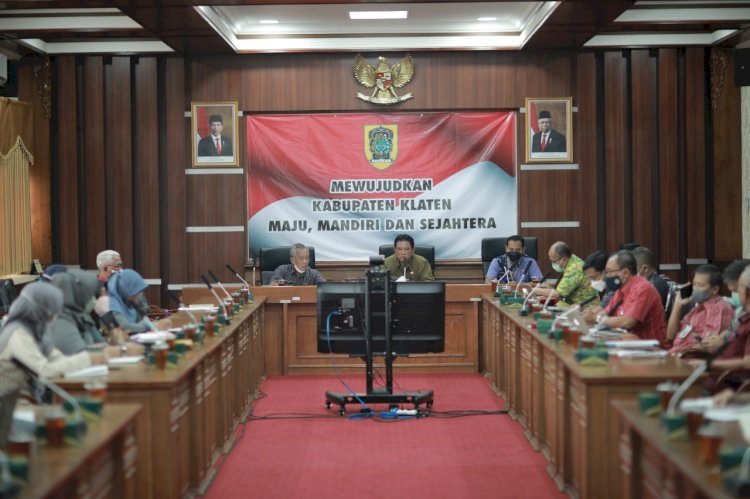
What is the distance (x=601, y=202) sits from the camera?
37.4 feet

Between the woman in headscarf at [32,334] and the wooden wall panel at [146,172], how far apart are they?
642 cm

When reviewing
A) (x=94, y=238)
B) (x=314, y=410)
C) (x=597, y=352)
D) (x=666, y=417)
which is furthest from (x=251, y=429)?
(x=94, y=238)

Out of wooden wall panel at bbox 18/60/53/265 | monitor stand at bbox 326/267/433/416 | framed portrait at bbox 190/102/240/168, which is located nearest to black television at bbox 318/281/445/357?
monitor stand at bbox 326/267/433/416

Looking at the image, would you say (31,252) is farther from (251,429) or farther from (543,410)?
(543,410)

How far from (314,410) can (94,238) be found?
465 cm

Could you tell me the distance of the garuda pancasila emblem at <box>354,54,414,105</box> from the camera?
1131 centimetres

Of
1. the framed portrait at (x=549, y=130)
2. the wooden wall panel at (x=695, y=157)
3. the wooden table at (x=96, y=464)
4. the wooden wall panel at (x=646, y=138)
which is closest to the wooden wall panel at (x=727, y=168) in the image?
the wooden wall panel at (x=695, y=157)

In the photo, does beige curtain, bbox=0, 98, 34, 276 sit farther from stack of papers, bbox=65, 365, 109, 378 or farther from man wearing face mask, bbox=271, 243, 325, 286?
stack of papers, bbox=65, 365, 109, 378

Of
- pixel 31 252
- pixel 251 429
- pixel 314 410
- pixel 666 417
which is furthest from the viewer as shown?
pixel 31 252

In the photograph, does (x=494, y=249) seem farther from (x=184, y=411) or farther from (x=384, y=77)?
(x=184, y=411)

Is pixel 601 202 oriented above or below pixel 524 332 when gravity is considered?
above

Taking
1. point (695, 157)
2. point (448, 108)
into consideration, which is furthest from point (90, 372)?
point (695, 157)

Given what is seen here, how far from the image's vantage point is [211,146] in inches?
446

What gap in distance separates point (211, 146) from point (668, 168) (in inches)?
201
